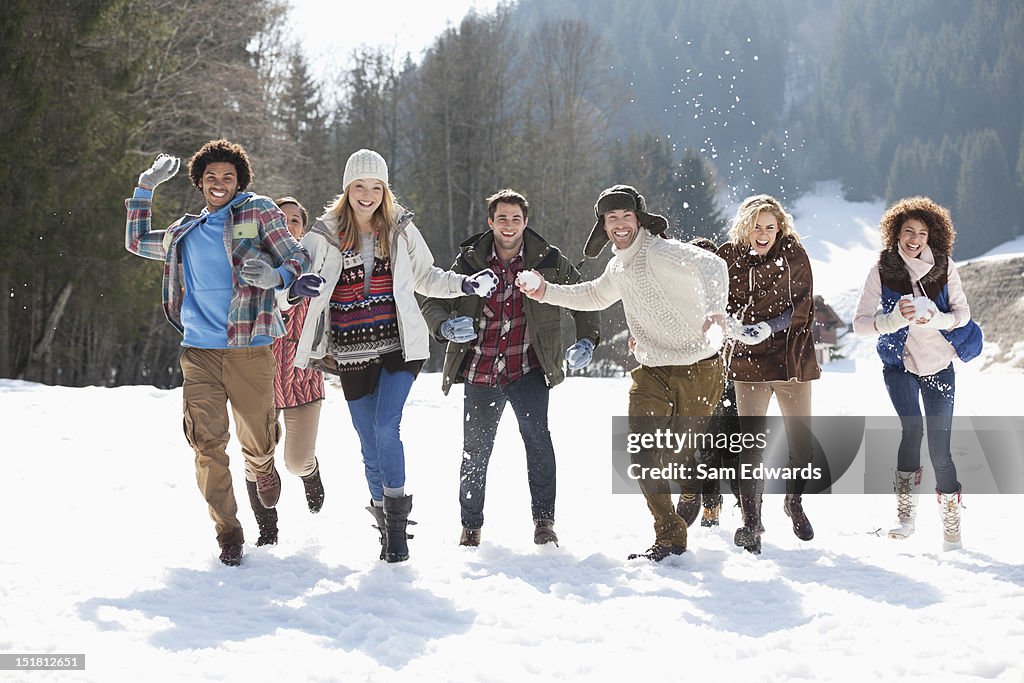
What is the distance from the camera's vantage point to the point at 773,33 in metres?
103

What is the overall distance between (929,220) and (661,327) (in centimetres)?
170

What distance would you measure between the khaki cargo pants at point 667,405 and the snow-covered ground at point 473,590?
20cm

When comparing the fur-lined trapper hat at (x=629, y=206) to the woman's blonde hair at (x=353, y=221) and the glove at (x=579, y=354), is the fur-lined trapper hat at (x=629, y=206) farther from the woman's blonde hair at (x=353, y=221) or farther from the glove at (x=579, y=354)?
the woman's blonde hair at (x=353, y=221)

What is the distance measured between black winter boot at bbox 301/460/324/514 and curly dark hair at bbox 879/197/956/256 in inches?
141

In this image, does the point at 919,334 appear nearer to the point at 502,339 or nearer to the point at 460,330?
the point at 502,339

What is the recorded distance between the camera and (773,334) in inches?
208

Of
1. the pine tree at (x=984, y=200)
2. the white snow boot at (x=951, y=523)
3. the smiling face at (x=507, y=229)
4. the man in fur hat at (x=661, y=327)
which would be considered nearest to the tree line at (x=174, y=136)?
the smiling face at (x=507, y=229)

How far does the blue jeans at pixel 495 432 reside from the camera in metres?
5.16

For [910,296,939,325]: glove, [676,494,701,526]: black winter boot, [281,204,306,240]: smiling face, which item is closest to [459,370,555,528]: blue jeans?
[676,494,701,526]: black winter boot

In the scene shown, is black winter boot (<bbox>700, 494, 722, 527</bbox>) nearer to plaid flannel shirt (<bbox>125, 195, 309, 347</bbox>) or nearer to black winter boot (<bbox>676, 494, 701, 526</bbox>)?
black winter boot (<bbox>676, 494, 701, 526</bbox>)

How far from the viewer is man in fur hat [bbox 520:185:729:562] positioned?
4.81m

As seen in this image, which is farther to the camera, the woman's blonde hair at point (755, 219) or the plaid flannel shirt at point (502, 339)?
the woman's blonde hair at point (755, 219)

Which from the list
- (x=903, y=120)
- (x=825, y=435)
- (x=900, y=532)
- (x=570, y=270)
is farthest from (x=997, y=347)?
(x=903, y=120)

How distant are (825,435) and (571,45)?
27.2 m
